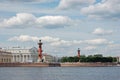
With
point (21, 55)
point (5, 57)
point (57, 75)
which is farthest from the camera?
point (21, 55)

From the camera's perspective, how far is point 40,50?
133875mm

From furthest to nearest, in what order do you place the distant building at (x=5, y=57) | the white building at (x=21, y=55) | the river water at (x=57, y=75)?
1. the white building at (x=21, y=55)
2. the distant building at (x=5, y=57)
3. the river water at (x=57, y=75)

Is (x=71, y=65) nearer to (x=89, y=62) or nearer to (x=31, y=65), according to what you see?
(x=89, y=62)

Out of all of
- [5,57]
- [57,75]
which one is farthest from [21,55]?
[57,75]

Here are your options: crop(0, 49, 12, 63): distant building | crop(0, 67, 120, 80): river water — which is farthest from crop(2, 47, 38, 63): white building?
crop(0, 67, 120, 80): river water

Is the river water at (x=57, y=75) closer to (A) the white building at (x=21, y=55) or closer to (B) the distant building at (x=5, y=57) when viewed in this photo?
(B) the distant building at (x=5, y=57)

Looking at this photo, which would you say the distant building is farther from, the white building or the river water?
the river water

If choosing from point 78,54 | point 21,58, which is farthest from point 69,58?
point 21,58

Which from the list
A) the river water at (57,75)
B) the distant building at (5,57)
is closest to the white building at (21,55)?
the distant building at (5,57)

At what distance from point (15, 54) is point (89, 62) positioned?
34.0 metres

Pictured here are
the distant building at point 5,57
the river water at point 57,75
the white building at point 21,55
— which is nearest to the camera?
the river water at point 57,75

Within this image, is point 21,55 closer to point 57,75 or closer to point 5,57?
point 5,57

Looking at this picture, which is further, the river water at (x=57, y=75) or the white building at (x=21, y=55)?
the white building at (x=21, y=55)

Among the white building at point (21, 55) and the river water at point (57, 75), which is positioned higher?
the white building at point (21, 55)
